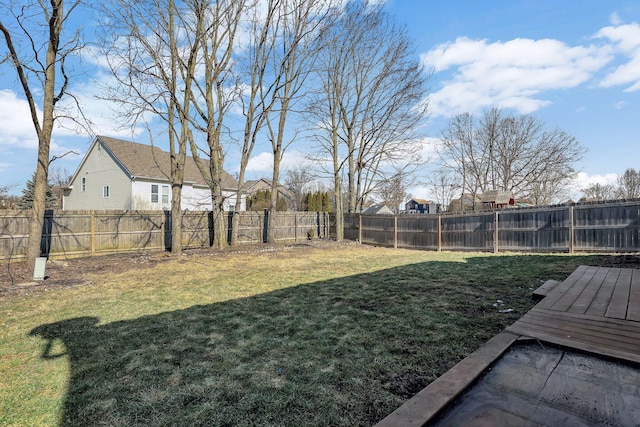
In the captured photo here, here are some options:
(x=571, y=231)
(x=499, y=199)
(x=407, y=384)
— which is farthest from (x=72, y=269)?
(x=499, y=199)

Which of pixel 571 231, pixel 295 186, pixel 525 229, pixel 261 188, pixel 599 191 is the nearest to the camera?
pixel 571 231

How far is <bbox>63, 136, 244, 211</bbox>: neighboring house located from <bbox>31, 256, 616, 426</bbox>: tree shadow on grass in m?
15.0

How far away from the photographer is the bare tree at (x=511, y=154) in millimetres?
20156

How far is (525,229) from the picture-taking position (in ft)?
32.8

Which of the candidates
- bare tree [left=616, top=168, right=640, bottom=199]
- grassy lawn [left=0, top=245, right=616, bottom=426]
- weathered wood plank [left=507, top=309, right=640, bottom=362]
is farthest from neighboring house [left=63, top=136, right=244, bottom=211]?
bare tree [left=616, top=168, right=640, bottom=199]

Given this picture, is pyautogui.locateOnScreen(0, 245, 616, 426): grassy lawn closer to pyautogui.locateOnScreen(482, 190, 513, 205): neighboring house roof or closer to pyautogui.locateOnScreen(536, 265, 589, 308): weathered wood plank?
pyautogui.locateOnScreen(536, 265, 589, 308): weathered wood plank

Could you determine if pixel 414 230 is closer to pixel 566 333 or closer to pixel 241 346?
pixel 566 333

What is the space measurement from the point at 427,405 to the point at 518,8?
10229 mm

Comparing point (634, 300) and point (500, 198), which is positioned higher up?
point (500, 198)

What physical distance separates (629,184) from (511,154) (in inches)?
840

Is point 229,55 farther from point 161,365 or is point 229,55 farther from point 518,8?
point 161,365

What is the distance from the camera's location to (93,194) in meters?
20.2

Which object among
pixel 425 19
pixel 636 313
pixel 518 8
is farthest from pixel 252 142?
pixel 636 313

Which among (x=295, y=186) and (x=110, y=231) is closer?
(x=110, y=231)
